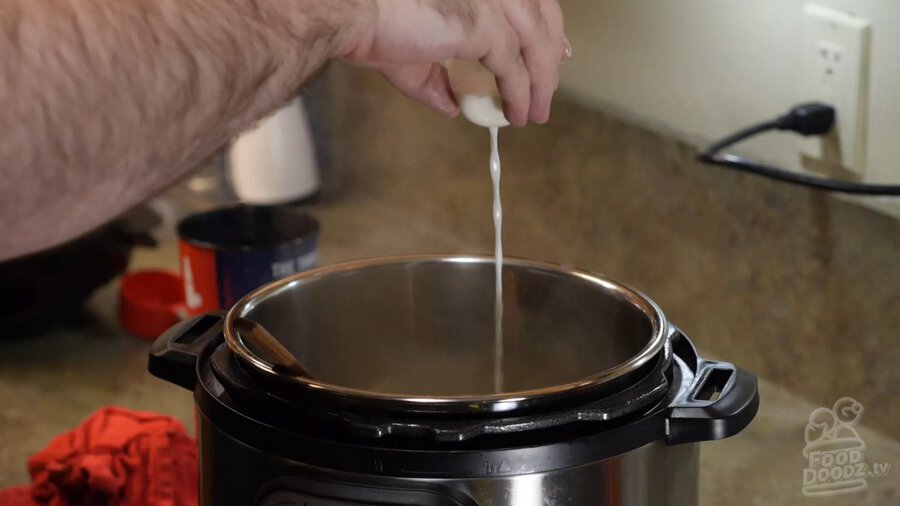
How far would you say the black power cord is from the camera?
3.28ft

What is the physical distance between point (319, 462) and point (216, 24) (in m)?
0.24

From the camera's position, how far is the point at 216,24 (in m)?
0.62

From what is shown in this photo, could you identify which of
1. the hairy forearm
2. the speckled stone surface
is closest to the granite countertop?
the speckled stone surface

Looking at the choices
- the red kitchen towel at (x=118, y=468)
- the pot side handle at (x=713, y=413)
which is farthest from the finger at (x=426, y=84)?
the red kitchen towel at (x=118, y=468)

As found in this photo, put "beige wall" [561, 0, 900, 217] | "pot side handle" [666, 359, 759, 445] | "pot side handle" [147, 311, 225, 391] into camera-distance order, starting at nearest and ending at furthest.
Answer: "pot side handle" [666, 359, 759, 445] → "pot side handle" [147, 311, 225, 391] → "beige wall" [561, 0, 900, 217]

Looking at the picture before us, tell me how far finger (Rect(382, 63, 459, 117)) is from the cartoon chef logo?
0.46 m

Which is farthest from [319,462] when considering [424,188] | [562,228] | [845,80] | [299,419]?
[424,188]

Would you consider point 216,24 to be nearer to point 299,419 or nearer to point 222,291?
point 299,419

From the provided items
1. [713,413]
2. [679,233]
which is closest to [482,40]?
[713,413]

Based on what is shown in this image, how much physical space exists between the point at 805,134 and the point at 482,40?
424mm

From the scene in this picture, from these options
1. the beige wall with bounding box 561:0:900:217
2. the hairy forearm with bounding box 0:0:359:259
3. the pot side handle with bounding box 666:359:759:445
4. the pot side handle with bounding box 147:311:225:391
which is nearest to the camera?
the hairy forearm with bounding box 0:0:359:259

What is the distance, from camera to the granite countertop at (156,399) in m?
1.05

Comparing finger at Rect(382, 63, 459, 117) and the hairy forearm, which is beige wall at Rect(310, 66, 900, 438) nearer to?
finger at Rect(382, 63, 459, 117)

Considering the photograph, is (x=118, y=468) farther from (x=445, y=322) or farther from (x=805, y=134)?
(x=805, y=134)
